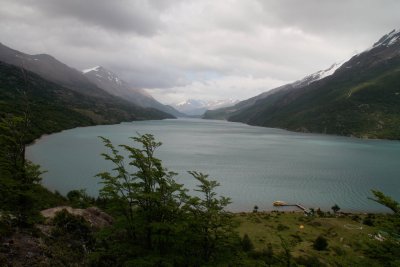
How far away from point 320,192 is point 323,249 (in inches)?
1930

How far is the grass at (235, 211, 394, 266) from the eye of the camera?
1875 inches

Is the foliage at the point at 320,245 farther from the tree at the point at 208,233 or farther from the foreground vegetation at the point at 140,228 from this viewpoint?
the tree at the point at 208,233

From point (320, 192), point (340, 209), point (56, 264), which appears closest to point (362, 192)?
point (320, 192)

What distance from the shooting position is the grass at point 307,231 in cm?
4762

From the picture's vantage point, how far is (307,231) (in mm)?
59344

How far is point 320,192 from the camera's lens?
94.5 m

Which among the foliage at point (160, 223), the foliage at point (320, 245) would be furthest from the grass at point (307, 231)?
the foliage at point (160, 223)

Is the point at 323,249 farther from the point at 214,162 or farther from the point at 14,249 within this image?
the point at 214,162

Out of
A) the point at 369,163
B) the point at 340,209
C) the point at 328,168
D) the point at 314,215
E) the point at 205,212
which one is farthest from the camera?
the point at 369,163

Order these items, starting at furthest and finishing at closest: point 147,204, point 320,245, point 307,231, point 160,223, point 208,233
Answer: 1. point 307,231
2. point 320,245
3. point 208,233
4. point 147,204
5. point 160,223

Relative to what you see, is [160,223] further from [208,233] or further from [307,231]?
[307,231]

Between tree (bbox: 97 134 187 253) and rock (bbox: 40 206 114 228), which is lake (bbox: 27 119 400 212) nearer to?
rock (bbox: 40 206 114 228)

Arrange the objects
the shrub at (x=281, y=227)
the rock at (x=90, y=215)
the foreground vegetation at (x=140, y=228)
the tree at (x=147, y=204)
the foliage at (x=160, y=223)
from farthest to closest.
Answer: the shrub at (x=281, y=227), the rock at (x=90, y=215), the tree at (x=147, y=204), the foliage at (x=160, y=223), the foreground vegetation at (x=140, y=228)

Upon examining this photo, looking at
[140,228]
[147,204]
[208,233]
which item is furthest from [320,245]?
[140,228]
